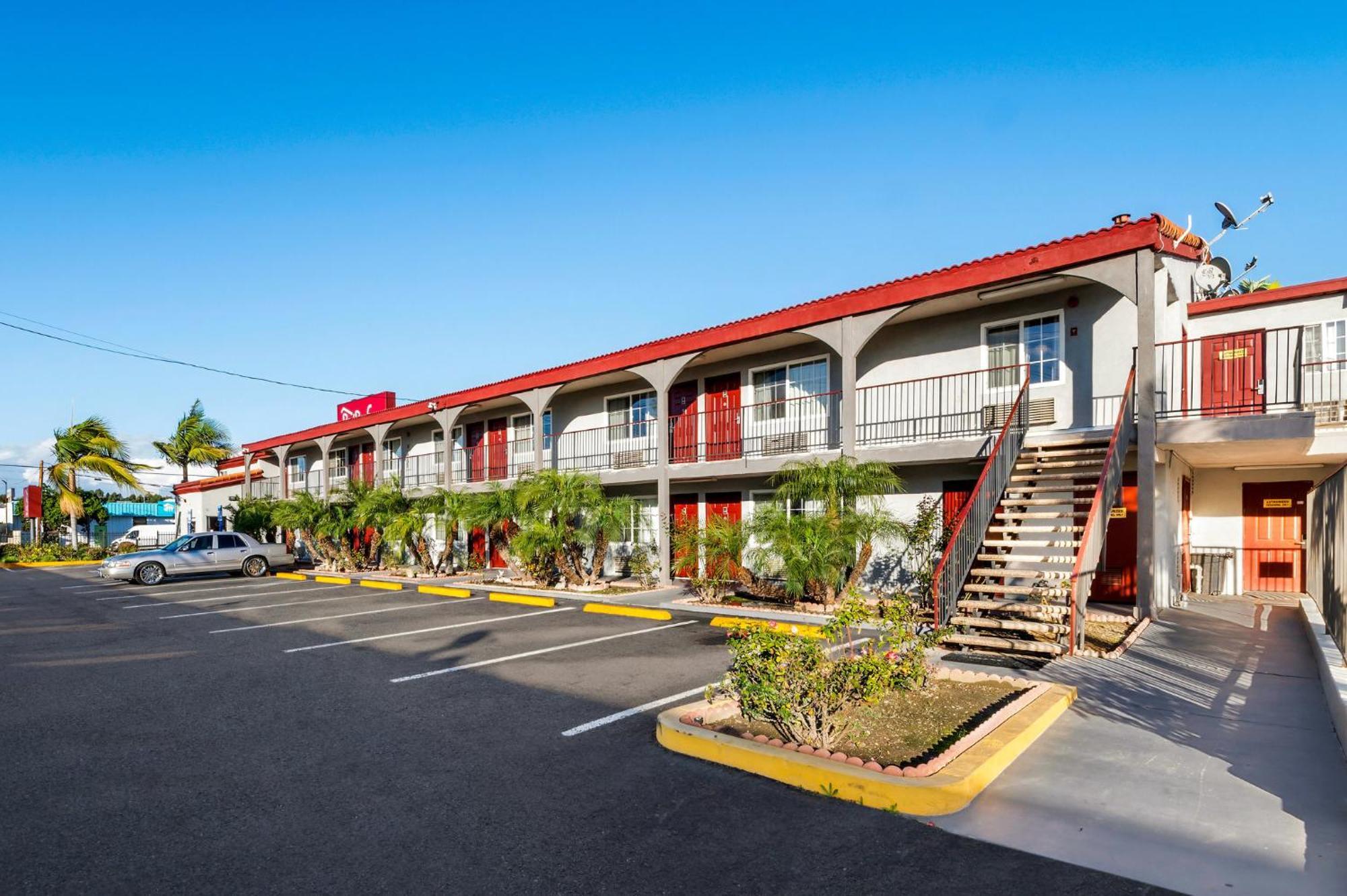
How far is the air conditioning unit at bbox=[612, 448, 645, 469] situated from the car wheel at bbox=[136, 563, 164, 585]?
556 inches

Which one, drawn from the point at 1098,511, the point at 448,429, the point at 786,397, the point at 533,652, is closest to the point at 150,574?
the point at 448,429

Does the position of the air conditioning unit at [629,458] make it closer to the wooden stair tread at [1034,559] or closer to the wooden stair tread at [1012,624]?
the wooden stair tread at [1034,559]

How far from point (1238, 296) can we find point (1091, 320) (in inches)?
174

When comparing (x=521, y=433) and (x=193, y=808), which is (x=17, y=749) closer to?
(x=193, y=808)

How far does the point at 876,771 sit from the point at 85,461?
132 feet

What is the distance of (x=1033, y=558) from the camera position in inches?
400

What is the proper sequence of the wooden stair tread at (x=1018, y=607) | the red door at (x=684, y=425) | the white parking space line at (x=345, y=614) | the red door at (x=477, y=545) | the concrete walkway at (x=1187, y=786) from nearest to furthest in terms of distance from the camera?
the concrete walkway at (x=1187, y=786) < the wooden stair tread at (x=1018, y=607) < the white parking space line at (x=345, y=614) < the red door at (x=684, y=425) < the red door at (x=477, y=545)

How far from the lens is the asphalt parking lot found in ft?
12.8

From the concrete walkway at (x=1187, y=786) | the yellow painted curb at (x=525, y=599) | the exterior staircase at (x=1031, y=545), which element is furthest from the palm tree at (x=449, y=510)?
the concrete walkway at (x=1187, y=786)

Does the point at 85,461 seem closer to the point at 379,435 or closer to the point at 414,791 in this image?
the point at 379,435

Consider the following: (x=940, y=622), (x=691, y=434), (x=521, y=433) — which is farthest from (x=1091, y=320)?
(x=521, y=433)

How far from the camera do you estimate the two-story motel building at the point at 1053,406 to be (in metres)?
10.9

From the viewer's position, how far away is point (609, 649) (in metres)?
10.2

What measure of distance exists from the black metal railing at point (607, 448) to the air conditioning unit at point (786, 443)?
3.51m
